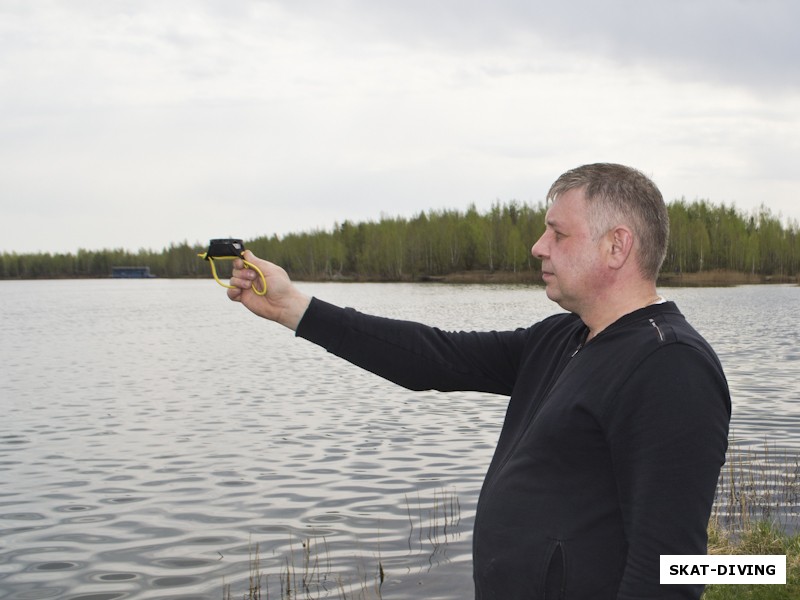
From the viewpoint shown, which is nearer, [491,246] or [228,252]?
[228,252]

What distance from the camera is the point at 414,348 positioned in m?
3.51

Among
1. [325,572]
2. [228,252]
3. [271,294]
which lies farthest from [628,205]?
[325,572]

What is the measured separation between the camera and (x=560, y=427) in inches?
107

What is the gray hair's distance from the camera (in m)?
2.84

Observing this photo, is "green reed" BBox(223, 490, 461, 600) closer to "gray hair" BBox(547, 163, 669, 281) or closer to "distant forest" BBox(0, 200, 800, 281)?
"gray hair" BBox(547, 163, 669, 281)

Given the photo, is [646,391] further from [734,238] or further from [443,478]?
[734,238]

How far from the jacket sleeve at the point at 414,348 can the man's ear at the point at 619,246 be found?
0.75m

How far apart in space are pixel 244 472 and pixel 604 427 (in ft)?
39.3

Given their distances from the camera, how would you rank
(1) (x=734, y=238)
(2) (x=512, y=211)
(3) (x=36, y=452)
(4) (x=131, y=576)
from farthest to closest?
(2) (x=512, y=211) → (1) (x=734, y=238) → (3) (x=36, y=452) → (4) (x=131, y=576)

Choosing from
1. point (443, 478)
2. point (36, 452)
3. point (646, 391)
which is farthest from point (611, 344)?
point (36, 452)

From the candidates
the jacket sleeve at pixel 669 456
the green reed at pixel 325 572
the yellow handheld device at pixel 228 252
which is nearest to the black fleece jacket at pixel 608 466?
the jacket sleeve at pixel 669 456

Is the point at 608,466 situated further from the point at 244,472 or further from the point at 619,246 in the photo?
the point at 244,472

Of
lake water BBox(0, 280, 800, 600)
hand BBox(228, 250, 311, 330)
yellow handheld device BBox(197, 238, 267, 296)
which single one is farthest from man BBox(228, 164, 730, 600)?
lake water BBox(0, 280, 800, 600)

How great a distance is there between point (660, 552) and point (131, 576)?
7973mm
